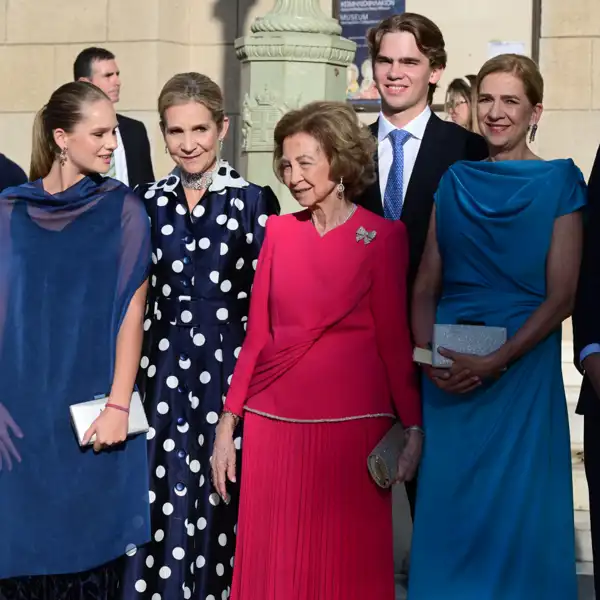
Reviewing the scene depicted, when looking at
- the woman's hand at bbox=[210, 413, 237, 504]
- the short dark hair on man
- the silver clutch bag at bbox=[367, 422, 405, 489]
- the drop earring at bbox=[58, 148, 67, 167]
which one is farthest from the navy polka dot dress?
the short dark hair on man

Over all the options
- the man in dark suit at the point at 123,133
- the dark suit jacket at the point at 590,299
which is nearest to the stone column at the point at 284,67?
the man in dark suit at the point at 123,133

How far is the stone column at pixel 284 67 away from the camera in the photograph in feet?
24.9

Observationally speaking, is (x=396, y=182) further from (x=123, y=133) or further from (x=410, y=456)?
(x=123, y=133)

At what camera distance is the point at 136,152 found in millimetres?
8773

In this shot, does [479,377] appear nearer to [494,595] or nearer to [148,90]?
[494,595]

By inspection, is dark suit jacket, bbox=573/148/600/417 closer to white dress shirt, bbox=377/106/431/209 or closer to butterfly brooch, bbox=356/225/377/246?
butterfly brooch, bbox=356/225/377/246

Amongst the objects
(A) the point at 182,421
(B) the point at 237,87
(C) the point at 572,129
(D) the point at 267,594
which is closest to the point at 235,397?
(A) the point at 182,421

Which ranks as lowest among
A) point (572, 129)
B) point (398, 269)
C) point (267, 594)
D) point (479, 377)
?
point (267, 594)

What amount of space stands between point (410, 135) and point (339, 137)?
0.44 meters

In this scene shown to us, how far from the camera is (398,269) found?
16.2ft

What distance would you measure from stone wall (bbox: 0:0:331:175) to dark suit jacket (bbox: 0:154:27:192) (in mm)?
4015

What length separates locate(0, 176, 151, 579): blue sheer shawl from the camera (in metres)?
4.96

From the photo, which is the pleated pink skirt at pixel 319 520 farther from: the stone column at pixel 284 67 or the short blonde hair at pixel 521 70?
the stone column at pixel 284 67

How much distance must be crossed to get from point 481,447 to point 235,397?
0.82 metres
